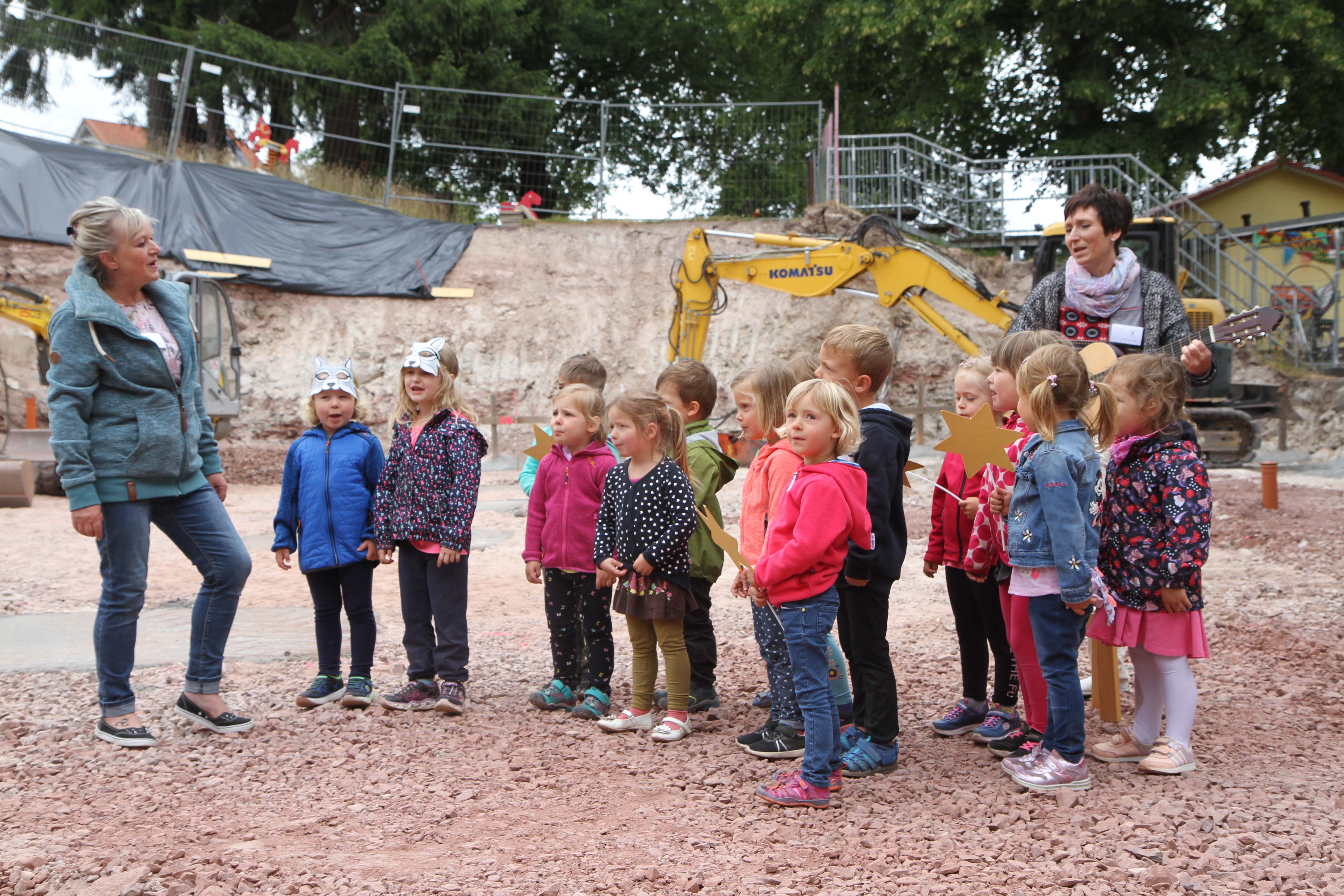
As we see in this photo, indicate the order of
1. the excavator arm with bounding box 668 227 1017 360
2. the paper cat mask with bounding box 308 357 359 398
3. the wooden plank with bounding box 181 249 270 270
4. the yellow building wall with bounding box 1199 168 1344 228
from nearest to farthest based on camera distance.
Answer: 1. the paper cat mask with bounding box 308 357 359 398
2. the excavator arm with bounding box 668 227 1017 360
3. the wooden plank with bounding box 181 249 270 270
4. the yellow building wall with bounding box 1199 168 1344 228

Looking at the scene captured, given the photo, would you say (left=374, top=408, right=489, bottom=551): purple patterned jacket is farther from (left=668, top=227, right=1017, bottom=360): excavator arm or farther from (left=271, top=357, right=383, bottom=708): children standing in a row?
(left=668, top=227, right=1017, bottom=360): excavator arm

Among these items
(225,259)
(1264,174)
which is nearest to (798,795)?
(225,259)

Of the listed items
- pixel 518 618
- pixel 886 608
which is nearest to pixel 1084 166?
pixel 518 618

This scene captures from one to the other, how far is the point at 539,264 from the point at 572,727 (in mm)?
15359

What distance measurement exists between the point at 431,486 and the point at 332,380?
25.4 inches

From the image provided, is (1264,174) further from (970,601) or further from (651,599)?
(651,599)

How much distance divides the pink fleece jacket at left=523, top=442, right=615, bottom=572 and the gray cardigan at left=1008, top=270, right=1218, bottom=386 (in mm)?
1801

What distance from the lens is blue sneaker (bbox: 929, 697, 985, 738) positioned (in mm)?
3996

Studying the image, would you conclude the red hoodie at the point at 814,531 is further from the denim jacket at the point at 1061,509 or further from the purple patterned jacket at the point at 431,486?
the purple patterned jacket at the point at 431,486

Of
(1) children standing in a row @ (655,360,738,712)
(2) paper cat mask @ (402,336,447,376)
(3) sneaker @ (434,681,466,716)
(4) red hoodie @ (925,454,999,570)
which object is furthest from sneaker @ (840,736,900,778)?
(2) paper cat mask @ (402,336,447,376)

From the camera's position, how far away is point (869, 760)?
11.7 ft

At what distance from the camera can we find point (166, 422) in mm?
3912

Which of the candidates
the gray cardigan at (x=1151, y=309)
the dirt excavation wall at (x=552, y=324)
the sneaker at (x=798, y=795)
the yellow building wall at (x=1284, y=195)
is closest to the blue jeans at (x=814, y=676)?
the sneaker at (x=798, y=795)

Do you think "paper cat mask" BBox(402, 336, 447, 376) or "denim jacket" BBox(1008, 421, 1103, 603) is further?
"paper cat mask" BBox(402, 336, 447, 376)
